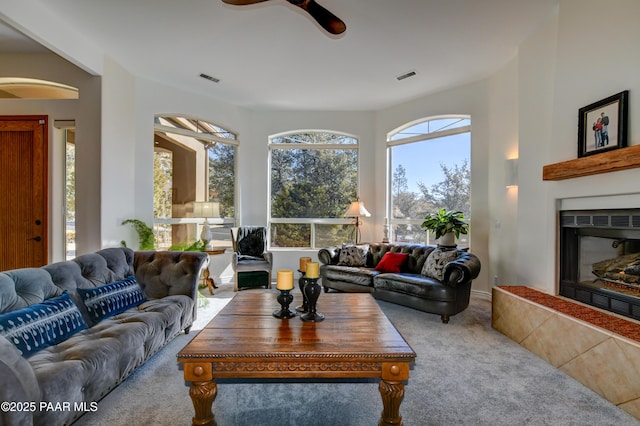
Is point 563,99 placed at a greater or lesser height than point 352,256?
greater

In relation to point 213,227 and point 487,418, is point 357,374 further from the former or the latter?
point 213,227

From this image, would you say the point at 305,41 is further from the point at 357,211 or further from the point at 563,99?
the point at 357,211

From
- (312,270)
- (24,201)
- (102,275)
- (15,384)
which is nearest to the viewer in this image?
(15,384)

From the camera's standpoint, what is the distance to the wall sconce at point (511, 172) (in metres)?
3.95

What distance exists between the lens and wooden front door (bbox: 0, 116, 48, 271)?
4117 millimetres

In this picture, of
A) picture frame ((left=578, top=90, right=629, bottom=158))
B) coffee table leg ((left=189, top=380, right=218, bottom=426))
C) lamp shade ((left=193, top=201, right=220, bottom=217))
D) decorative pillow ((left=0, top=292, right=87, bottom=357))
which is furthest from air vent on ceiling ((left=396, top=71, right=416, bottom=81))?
decorative pillow ((left=0, top=292, right=87, bottom=357))

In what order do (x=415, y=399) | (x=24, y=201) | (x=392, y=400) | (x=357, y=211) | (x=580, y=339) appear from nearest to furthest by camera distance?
(x=392, y=400), (x=415, y=399), (x=580, y=339), (x=24, y=201), (x=357, y=211)

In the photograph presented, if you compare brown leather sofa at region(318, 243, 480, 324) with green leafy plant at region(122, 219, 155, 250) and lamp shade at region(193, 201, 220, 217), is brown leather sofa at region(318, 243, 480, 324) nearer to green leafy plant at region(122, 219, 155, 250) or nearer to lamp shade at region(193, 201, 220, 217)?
lamp shade at region(193, 201, 220, 217)

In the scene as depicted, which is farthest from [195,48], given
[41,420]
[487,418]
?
[487,418]

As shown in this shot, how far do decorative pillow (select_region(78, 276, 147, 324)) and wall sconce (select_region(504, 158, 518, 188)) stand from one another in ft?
13.9

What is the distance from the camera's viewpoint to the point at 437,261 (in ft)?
13.1

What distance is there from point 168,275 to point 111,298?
0.60 meters

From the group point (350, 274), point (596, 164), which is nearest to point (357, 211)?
point (350, 274)

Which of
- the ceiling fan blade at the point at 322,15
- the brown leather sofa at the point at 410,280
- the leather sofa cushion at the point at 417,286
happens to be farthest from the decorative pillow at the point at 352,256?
the ceiling fan blade at the point at 322,15
